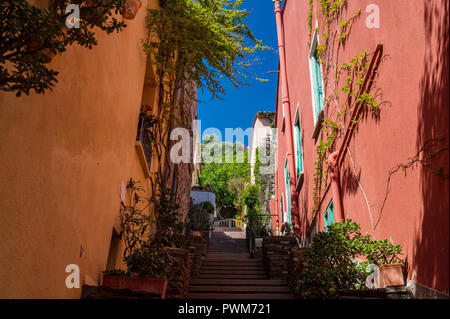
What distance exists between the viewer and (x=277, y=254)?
7.27 metres

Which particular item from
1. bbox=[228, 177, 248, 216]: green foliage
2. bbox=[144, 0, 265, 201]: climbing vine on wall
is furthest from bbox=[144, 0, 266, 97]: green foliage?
bbox=[228, 177, 248, 216]: green foliage

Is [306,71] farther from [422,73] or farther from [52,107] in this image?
[52,107]

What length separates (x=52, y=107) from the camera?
257 centimetres

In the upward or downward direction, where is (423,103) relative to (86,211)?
upward

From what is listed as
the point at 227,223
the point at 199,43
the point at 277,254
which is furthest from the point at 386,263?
the point at 227,223

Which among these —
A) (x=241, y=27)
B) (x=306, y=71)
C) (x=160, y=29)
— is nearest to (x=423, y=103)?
(x=160, y=29)

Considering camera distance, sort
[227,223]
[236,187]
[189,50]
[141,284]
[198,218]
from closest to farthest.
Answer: [141,284], [189,50], [198,218], [227,223], [236,187]

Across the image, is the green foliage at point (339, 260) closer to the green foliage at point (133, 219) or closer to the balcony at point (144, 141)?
the green foliage at point (133, 219)

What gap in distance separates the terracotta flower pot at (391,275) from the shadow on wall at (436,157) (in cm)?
15

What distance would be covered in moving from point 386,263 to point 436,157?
3.89 feet

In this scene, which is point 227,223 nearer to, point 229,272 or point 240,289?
point 229,272

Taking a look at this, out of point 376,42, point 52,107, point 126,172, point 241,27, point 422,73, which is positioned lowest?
point 126,172

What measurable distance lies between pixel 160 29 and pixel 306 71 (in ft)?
11.9

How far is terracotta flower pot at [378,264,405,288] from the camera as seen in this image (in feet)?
9.87
